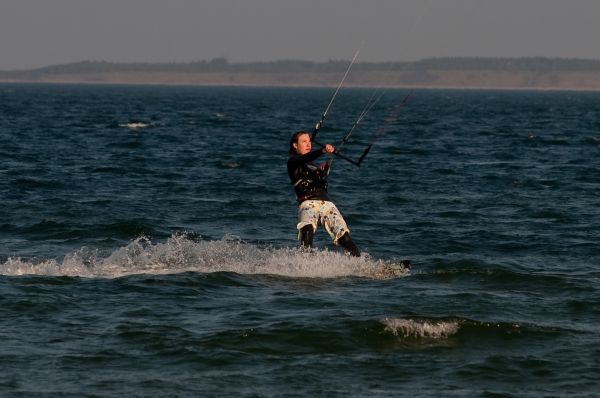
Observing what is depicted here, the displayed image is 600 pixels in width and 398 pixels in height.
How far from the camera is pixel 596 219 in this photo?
21.8 meters

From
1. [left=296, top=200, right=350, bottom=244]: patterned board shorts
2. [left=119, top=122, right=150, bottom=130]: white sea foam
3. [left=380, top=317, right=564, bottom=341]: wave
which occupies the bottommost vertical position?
[left=119, top=122, right=150, bottom=130]: white sea foam

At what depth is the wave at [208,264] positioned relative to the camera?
14.9 m

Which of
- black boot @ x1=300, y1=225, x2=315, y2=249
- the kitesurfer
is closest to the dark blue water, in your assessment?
black boot @ x1=300, y1=225, x2=315, y2=249

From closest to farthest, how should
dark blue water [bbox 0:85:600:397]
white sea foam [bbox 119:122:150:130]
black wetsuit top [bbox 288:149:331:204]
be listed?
dark blue water [bbox 0:85:600:397] < black wetsuit top [bbox 288:149:331:204] < white sea foam [bbox 119:122:150:130]

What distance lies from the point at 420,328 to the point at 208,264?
4599 mm

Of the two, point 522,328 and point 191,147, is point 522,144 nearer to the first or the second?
point 191,147

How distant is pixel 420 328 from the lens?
11.8m

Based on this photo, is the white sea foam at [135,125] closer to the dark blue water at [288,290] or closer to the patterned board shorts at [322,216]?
the dark blue water at [288,290]

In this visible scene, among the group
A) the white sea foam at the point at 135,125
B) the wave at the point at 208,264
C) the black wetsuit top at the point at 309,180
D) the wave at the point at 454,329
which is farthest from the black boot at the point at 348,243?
the white sea foam at the point at 135,125

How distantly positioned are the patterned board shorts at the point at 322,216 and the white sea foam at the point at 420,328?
8.95ft

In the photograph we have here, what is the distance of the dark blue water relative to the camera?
10250 millimetres

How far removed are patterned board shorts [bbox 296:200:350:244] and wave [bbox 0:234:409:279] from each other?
531mm

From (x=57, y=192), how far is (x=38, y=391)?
16.4 m

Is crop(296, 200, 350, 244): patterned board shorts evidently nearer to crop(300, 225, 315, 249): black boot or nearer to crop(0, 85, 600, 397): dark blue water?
crop(300, 225, 315, 249): black boot
